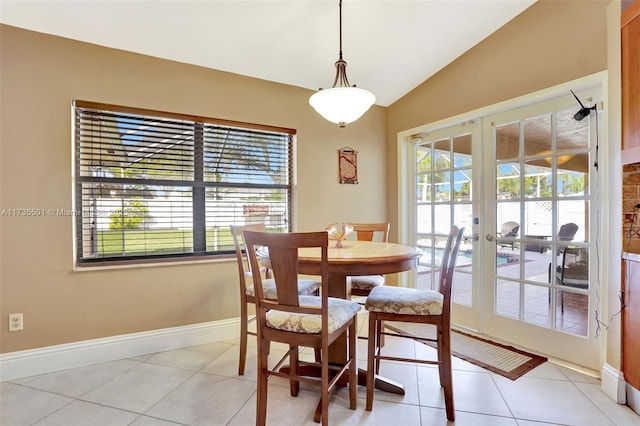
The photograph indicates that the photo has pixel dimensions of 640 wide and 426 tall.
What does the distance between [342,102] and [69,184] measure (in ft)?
6.49

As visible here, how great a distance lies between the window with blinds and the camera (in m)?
2.36

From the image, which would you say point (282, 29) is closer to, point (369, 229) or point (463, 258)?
point (369, 229)

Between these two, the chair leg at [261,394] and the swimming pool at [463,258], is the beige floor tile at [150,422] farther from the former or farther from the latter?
the swimming pool at [463,258]

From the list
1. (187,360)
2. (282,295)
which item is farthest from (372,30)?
(187,360)

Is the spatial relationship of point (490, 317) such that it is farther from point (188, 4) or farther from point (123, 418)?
point (188, 4)

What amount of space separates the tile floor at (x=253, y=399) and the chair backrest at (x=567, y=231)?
901 mm

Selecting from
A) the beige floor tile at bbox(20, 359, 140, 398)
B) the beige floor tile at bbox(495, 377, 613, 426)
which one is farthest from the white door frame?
the beige floor tile at bbox(20, 359, 140, 398)

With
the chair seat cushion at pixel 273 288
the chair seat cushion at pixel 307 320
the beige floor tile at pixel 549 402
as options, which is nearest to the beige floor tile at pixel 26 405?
the chair seat cushion at pixel 273 288

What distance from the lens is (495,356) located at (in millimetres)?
2377

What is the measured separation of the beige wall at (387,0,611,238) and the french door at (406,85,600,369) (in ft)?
0.54

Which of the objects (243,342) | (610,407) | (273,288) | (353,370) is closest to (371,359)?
(353,370)

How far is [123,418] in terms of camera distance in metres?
1.69

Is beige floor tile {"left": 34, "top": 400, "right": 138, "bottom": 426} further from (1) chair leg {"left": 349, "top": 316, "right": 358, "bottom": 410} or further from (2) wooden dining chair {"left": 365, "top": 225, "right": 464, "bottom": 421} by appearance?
(2) wooden dining chair {"left": 365, "top": 225, "right": 464, "bottom": 421}

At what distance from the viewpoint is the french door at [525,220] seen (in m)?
A: 2.19
